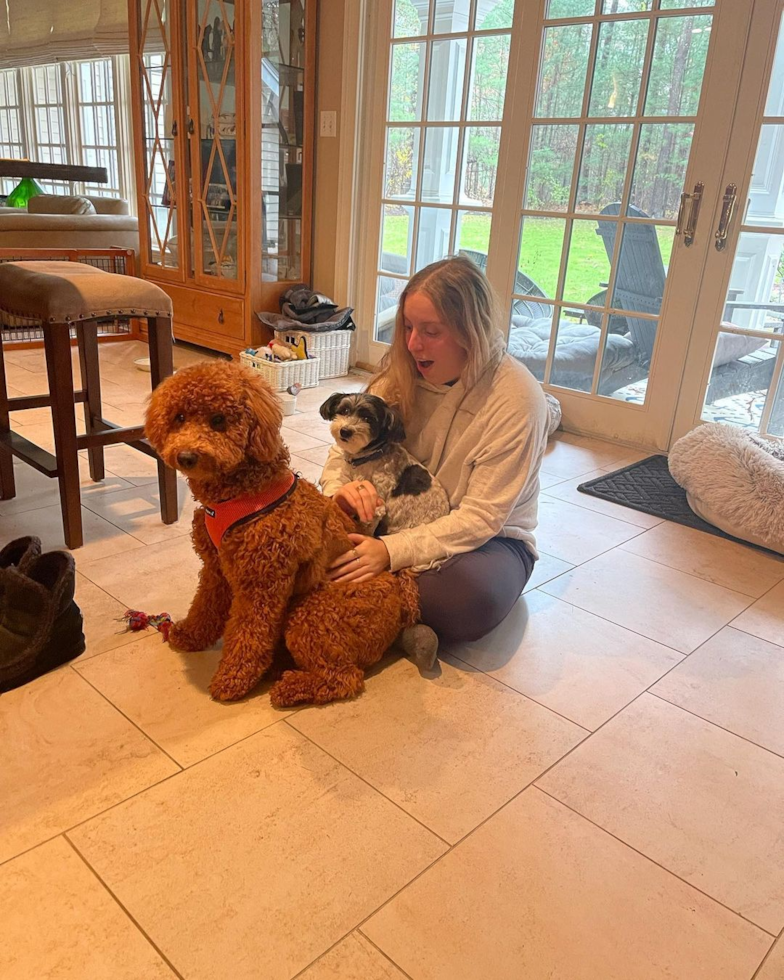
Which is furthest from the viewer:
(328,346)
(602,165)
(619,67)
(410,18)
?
(328,346)

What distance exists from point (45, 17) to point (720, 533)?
8.17 m

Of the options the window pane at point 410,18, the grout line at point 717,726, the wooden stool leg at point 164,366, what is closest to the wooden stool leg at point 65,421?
the wooden stool leg at point 164,366

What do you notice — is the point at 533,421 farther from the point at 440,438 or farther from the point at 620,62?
the point at 620,62

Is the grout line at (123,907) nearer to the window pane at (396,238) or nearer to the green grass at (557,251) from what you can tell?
the green grass at (557,251)

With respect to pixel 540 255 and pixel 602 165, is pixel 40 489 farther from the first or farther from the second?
pixel 602 165

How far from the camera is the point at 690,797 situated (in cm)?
141

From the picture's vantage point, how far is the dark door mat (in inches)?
106

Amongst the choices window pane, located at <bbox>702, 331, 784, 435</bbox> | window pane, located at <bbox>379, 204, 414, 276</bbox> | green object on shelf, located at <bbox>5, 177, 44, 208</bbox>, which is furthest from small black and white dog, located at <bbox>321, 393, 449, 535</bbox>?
green object on shelf, located at <bbox>5, 177, 44, 208</bbox>

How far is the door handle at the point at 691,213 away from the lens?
10.00 ft

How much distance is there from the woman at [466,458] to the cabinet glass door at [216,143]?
288cm

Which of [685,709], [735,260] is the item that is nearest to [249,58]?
[735,260]

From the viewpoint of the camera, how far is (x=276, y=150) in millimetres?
4258

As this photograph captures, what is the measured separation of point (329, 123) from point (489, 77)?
1.02 m

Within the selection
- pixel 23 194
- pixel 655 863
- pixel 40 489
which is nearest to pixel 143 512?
pixel 40 489
